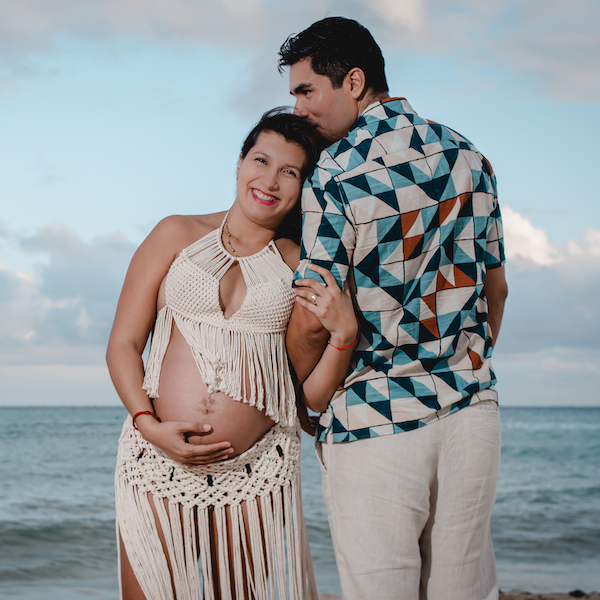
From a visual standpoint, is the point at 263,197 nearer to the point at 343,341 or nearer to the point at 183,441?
the point at 343,341

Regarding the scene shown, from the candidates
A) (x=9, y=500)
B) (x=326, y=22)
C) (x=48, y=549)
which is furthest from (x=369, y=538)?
(x=9, y=500)

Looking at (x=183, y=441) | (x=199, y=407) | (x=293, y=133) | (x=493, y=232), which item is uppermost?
(x=293, y=133)

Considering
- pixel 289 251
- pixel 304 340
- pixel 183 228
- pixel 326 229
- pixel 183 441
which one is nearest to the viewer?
pixel 326 229

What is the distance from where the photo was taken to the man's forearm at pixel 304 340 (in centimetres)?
185

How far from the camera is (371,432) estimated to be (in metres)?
1.75

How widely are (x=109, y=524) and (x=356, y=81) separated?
296 inches

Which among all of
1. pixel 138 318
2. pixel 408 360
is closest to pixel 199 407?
pixel 138 318

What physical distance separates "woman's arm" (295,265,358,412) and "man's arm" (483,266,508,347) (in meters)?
0.65

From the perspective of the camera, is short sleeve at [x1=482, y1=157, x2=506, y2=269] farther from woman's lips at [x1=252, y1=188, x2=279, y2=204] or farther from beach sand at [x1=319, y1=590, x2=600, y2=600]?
beach sand at [x1=319, y1=590, x2=600, y2=600]

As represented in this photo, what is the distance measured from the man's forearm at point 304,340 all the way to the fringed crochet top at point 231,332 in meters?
0.18

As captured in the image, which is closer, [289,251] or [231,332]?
[231,332]

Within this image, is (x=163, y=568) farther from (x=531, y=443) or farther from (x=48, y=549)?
(x=531, y=443)

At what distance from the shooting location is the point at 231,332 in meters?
2.21

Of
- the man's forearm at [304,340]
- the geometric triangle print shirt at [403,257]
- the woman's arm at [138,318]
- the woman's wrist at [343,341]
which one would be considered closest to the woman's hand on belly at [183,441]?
the woman's arm at [138,318]
